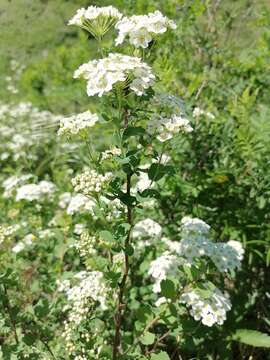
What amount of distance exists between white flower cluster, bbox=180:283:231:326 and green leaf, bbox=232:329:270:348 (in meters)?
0.33

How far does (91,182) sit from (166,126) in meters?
0.31

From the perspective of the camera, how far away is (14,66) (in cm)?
696

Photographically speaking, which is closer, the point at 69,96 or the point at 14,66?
the point at 69,96

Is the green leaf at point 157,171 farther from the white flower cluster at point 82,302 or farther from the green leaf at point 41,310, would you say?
the green leaf at point 41,310

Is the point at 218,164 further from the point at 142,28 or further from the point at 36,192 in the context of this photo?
the point at 142,28

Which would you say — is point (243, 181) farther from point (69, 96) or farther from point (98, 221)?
point (69, 96)

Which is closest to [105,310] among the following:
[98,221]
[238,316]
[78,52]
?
[98,221]

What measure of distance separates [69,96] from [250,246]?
2657mm

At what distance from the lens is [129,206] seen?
158 centimetres

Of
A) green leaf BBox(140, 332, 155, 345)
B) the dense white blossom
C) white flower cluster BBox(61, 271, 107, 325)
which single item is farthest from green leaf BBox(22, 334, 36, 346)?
the dense white blossom

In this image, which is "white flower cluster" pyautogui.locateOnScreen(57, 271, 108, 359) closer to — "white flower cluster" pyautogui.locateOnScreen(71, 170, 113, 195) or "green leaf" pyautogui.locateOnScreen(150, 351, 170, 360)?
"green leaf" pyautogui.locateOnScreen(150, 351, 170, 360)

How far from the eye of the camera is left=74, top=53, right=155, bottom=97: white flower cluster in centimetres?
133

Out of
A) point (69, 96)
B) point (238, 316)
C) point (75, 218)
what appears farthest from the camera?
point (69, 96)

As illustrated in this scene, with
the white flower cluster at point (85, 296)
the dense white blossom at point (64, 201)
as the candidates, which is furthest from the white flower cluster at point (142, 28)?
the dense white blossom at point (64, 201)
